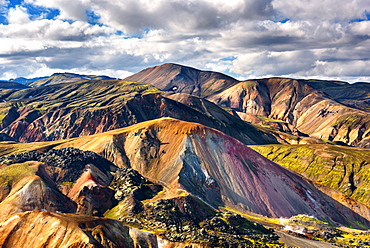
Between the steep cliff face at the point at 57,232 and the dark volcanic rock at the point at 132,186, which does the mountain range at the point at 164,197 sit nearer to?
the steep cliff face at the point at 57,232

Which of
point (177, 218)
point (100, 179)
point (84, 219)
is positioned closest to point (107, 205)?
point (100, 179)

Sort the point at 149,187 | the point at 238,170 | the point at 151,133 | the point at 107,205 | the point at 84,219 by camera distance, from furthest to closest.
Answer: the point at 151,133
the point at 238,170
the point at 149,187
the point at 107,205
the point at 84,219

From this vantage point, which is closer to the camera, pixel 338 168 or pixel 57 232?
pixel 57 232

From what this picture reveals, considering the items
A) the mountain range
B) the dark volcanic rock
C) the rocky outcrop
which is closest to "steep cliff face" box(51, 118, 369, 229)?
the mountain range

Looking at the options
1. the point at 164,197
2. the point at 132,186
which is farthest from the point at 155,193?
the point at 132,186

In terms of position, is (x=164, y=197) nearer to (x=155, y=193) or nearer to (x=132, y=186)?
(x=155, y=193)

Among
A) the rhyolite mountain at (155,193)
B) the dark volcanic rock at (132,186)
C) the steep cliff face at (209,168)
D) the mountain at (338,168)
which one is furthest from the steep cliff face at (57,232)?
the mountain at (338,168)

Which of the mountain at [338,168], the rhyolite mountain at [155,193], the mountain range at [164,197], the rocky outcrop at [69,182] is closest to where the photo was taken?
the rhyolite mountain at [155,193]

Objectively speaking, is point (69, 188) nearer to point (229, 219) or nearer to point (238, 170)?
point (229, 219)

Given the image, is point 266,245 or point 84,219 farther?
point 266,245
